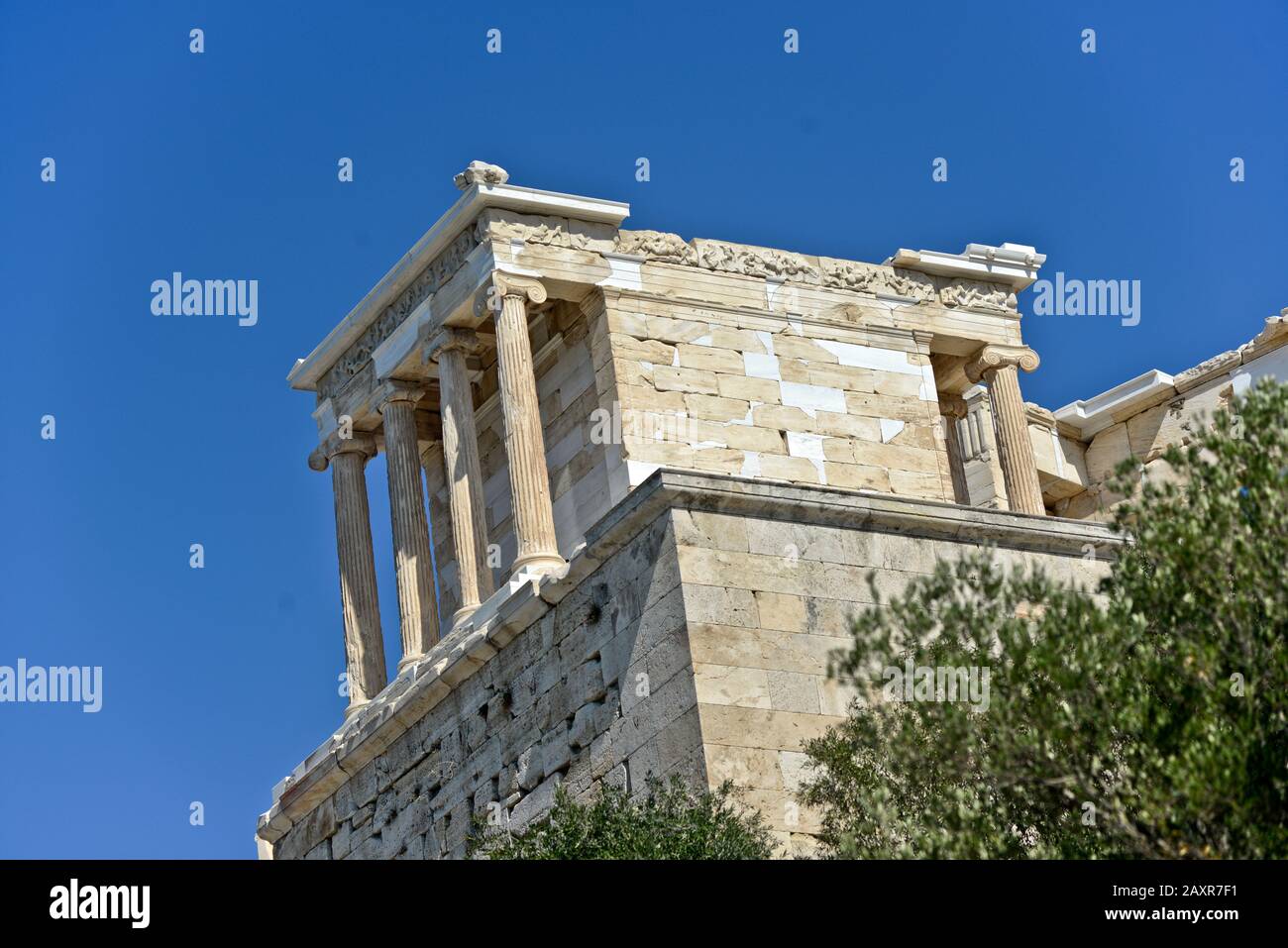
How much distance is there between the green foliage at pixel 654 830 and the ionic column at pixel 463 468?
309 inches

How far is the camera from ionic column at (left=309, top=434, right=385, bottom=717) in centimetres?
2770

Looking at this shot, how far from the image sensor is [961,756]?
1623cm

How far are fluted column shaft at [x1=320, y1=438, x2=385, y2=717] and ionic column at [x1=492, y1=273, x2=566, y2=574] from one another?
2.72 m

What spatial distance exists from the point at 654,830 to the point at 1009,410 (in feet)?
42.9

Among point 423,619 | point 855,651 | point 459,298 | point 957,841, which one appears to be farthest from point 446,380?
point 957,841

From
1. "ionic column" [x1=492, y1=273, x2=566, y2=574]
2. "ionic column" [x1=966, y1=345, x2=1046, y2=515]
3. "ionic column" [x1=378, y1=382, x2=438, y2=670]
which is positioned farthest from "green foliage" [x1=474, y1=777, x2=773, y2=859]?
"ionic column" [x1=966, y1=345, x2=1046, y2=515]

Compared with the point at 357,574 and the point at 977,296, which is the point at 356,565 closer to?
the point at 357,574

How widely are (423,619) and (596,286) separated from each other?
4159mm

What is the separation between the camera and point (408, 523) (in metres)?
27.7

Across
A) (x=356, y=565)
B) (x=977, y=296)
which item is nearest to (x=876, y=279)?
(x=977, y=296)

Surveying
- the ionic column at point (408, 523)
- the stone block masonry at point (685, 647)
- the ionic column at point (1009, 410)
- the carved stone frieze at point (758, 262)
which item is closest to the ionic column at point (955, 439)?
Result: the ionic column at point (1009, 410)
